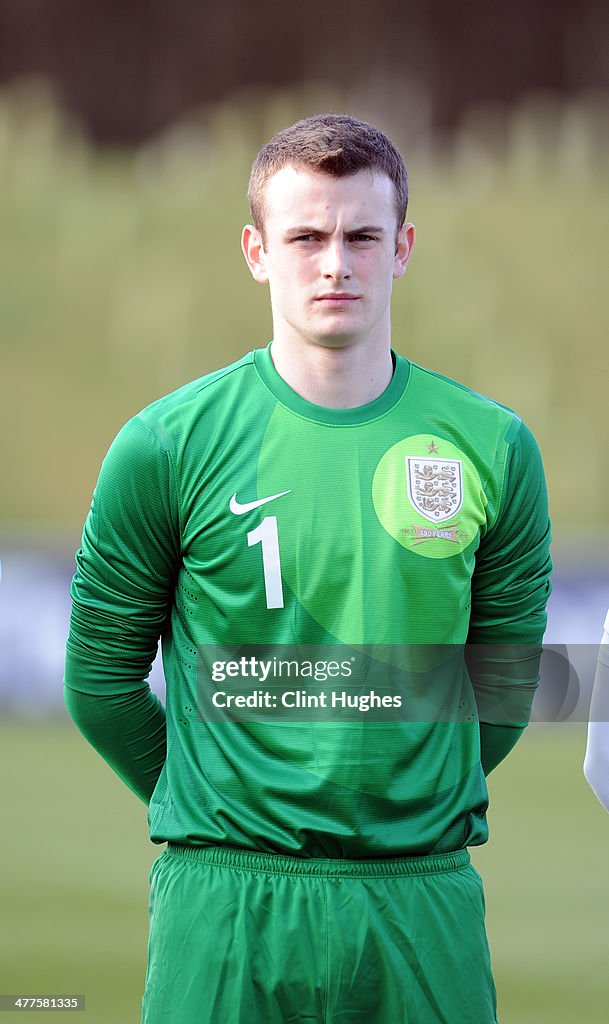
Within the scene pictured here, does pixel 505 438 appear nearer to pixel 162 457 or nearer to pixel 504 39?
pixel 162 457

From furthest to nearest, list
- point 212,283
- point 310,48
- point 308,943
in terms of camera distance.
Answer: point 212,283
point 310,48
point 308,943

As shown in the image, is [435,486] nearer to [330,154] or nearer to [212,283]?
[330,154]

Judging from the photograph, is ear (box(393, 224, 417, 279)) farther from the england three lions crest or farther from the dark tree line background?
the dark tree line background

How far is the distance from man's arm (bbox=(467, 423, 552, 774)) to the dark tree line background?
1.08 meters

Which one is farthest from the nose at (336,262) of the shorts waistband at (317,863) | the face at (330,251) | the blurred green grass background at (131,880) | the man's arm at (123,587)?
the blurred green grass background at (131,880)

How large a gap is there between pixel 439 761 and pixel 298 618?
7.7 inches

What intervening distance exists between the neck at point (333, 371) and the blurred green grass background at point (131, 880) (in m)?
1.13

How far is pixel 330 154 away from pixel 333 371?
21cm

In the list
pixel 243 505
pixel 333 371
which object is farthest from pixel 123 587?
pixel 333 371

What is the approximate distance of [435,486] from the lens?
51.1 inches

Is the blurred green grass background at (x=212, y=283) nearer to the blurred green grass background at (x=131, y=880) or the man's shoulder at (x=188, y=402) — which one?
the blurred green grass background at (x=131, y=880)

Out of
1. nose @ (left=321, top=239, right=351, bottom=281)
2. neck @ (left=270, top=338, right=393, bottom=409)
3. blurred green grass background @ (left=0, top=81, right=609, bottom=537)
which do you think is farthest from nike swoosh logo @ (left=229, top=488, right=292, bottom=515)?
blurred green grass background @ (left=0, top=81, right=609, bottom=537)

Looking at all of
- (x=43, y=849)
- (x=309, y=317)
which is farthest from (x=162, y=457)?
(x=43, y=849)

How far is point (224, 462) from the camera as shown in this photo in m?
1.28
